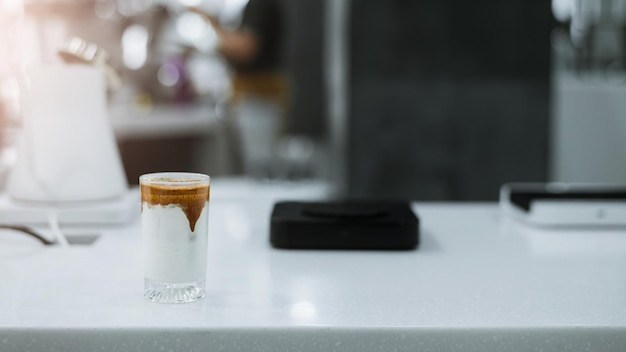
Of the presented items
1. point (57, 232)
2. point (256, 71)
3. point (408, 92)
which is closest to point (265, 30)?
point (256, 71)

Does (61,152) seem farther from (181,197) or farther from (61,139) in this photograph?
(181,197)

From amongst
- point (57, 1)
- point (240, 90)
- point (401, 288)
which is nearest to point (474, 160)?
point (401, 288)

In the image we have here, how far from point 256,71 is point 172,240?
3.89 m

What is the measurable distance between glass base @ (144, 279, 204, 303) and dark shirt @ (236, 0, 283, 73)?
3.78 m

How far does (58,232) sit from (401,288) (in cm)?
43

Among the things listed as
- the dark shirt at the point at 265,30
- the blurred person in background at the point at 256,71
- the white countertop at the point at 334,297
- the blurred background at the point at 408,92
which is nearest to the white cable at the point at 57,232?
the white countertop at the point at 334,297

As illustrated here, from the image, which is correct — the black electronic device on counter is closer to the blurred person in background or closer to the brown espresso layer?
the brown espresso layer

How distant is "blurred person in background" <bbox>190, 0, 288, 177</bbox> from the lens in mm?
3986

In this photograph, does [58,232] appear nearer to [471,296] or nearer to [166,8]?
[471,296]

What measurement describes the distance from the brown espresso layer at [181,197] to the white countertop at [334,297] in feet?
0.25

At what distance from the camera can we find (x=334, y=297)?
649 millimetres

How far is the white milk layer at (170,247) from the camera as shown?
634mm

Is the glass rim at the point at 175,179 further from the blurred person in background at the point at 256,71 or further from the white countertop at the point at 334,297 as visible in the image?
the blurred person in background at the point at 256,71

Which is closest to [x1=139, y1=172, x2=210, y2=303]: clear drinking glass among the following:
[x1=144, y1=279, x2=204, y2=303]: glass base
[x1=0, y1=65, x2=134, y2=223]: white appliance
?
[x1=144, y1=279, x2=204, y2=303]: glass base
